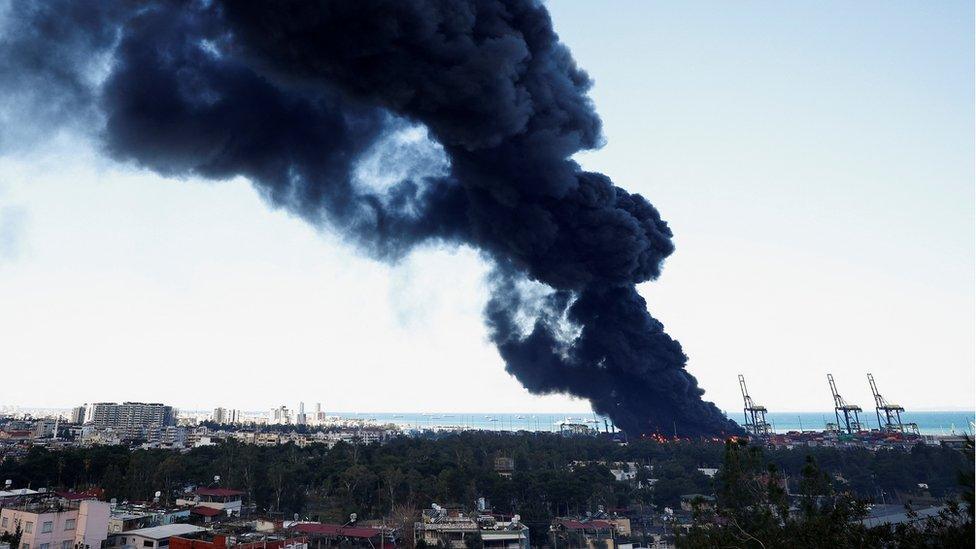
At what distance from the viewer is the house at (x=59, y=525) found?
83.6 feet

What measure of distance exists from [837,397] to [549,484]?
3745 inches

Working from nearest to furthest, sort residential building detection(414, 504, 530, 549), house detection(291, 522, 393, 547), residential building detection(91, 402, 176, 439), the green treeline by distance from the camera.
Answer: residential building detection(414, 504, 530, 549) → house detection(291, 522, 393, 547) → the green treeline → residential building detection(91, 402, 176, 439)

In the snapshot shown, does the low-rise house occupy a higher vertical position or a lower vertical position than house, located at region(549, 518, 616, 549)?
higher

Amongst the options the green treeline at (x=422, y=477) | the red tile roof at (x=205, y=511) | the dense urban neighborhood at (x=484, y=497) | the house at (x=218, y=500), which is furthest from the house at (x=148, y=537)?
the green treeline at (x=422, y=477)

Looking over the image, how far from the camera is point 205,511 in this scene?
36656 mm

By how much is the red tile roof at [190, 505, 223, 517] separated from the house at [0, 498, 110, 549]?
959cm

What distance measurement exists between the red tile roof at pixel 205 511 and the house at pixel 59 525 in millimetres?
9588

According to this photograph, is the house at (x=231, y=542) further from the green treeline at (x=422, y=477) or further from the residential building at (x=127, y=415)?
the residential building at (x=127, y=415)

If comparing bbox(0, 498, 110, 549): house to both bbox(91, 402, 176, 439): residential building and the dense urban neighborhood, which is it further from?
bbox(91, 402, 176, 439): residential building

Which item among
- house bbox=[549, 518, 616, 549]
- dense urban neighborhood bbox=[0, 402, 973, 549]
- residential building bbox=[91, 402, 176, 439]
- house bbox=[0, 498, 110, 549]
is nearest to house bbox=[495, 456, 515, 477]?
dense urban neighborhood bbox=[0, 402, 973, 549]

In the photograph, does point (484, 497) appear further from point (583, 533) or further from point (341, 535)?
point (341, 535)

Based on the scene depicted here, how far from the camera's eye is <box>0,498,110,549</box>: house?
25.5 metres

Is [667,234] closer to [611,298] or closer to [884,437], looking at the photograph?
[611,298]

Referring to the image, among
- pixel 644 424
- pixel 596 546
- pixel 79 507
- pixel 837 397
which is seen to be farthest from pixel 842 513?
pixel 837 397
